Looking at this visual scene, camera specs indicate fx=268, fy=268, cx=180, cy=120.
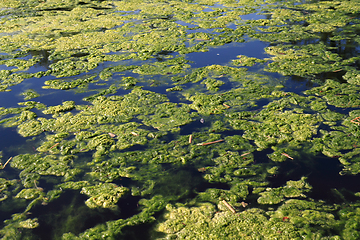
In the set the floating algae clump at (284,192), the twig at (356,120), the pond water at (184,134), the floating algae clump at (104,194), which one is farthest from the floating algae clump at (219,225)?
the twig at (356,120)

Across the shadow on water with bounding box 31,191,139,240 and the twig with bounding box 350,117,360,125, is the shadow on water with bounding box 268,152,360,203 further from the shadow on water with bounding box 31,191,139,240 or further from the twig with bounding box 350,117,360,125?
the shadow on water with bounding box 31,191,139,240

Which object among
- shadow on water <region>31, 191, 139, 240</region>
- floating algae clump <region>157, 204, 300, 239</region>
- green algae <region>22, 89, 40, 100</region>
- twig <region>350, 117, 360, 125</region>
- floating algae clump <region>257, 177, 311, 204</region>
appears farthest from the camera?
green algae <region>22, 89, 40, 100</region>

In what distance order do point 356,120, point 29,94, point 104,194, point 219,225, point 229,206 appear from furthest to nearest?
point 29,94 → point 356,120 → point 104,194 → point 229,206 → point 219,225

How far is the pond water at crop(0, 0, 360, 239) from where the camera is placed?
2.73m

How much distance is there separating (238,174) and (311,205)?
827 millimetres

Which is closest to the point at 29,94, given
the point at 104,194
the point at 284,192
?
the point at 104,194

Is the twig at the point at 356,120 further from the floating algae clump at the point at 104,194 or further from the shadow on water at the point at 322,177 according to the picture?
the floating algae clump at the point at 104,194

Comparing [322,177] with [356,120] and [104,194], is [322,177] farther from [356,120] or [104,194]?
[104,194]

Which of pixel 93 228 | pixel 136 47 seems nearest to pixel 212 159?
pixel 93 228

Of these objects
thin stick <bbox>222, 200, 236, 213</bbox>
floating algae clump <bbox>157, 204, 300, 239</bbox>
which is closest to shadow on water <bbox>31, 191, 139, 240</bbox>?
floating algae clump <bbox>157, 204, 300, 239</bbox>

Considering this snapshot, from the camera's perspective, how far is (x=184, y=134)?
394cm

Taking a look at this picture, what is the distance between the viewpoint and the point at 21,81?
5.77m

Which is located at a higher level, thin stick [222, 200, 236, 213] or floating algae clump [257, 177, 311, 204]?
thin stick [222, 200, 236, 213]

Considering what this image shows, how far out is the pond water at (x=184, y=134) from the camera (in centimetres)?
273
